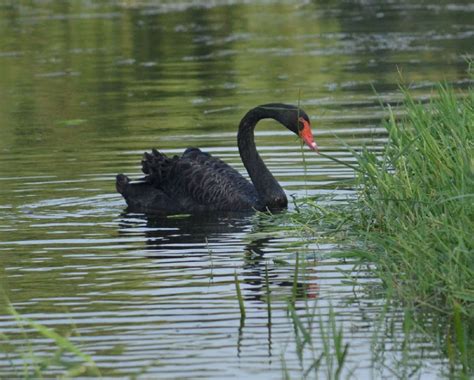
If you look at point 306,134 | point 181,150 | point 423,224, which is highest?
point 306,134

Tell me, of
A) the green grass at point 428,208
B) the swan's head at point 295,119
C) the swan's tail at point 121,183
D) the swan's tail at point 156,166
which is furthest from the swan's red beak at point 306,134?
the swan's tail at point 121,183

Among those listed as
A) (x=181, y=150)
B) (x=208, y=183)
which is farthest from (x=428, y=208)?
(x=181, y=150)

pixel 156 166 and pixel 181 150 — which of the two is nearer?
pixel 156 166

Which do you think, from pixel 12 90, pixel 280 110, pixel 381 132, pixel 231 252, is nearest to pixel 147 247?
pixel 231 252

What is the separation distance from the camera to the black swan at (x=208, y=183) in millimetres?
10789

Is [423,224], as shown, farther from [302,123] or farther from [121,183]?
[121,183]

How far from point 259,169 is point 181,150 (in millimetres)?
2800

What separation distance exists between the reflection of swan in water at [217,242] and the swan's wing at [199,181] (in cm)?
15

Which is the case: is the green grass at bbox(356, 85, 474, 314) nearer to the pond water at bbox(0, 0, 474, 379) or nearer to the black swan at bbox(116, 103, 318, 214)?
the pond water at bbox(0, 0, 474, 379)

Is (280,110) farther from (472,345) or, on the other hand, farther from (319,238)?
(472,345)

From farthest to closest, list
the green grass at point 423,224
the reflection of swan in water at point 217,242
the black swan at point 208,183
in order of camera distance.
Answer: the black swan at point 208,183 → the reflection of swan in water at point 217,242 → the green grass at point 423,224

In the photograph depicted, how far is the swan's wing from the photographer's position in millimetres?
10961

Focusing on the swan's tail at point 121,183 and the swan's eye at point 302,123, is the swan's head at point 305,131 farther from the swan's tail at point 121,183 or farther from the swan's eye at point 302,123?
the swan's tail at point 121,183

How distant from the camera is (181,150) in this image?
13.7 meters
